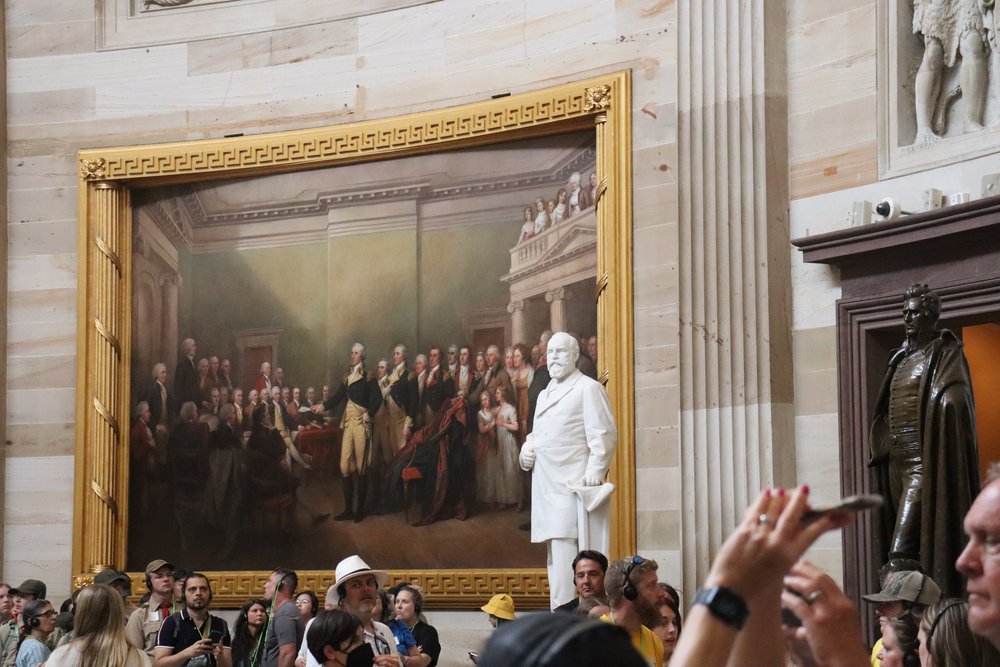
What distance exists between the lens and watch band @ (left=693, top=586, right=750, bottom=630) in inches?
83.6

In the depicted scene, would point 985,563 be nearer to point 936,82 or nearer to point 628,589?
point 628,589

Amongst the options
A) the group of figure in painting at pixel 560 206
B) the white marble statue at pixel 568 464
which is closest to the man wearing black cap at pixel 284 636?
the white marble statue at pixel 568 464

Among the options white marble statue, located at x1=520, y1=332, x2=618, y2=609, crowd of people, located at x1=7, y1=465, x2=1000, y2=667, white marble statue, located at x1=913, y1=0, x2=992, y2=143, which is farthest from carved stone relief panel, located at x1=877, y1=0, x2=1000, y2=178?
crowd of people, located at x1=7, y1=465, x2=1000, y2=667

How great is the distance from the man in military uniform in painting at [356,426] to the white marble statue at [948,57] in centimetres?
578

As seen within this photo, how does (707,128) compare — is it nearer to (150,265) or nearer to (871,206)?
(871,206)

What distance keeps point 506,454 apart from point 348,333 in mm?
2114

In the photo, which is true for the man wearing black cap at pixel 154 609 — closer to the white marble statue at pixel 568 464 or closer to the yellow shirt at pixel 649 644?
the white marble statue at pixel 568 464

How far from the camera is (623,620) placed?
6.27 metres

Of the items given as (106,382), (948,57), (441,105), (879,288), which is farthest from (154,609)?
(948,57)

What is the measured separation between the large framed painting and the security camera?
2518mm

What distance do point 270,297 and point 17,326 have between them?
2.96m

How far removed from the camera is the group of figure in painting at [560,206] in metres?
13.0

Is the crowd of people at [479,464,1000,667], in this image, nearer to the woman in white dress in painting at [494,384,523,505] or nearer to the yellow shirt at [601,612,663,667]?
the yellow shirt at [601,612,663,667]

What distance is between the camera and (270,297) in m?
14.6
